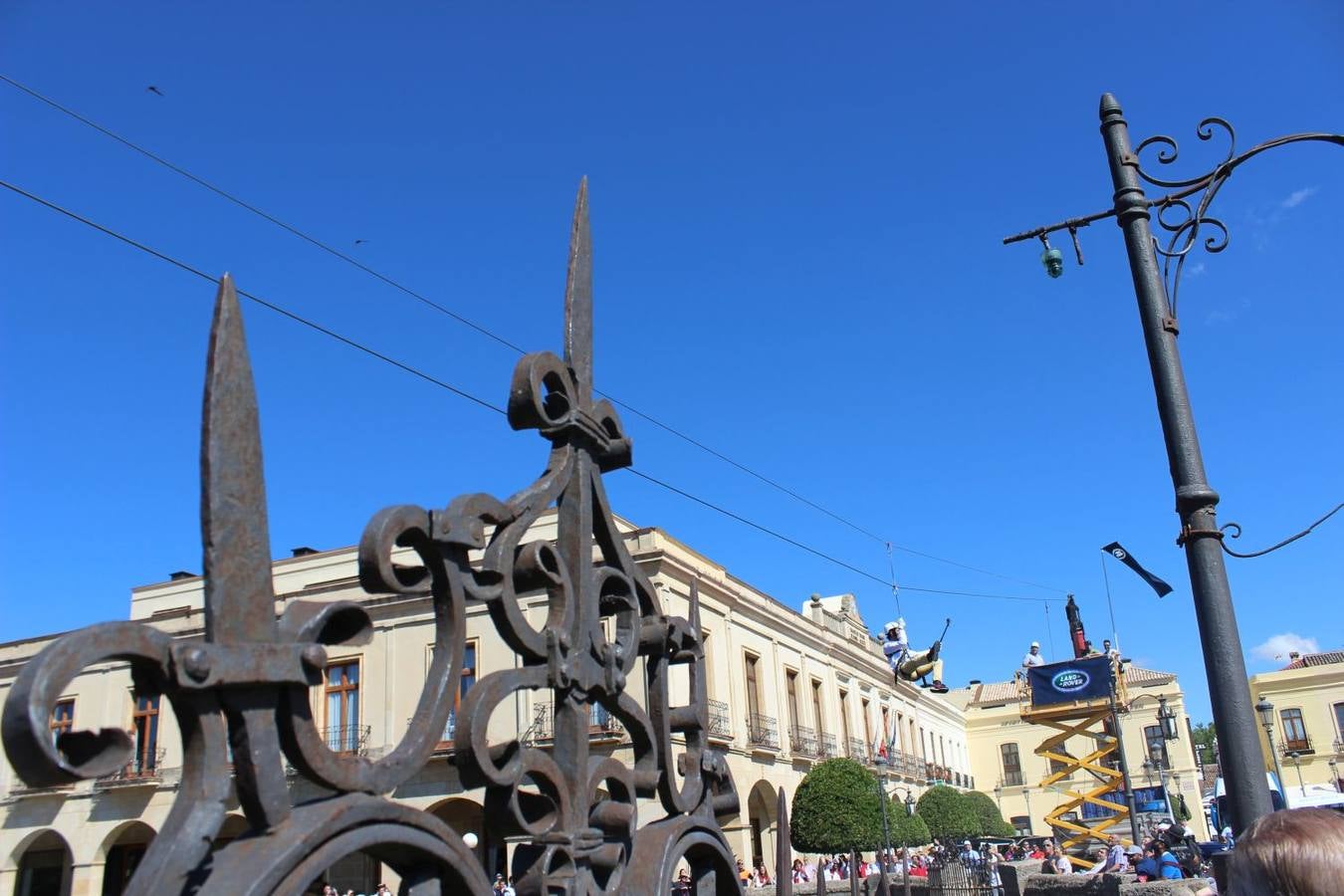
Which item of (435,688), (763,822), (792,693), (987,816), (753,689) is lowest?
(435,688)

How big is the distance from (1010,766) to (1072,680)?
147 ft

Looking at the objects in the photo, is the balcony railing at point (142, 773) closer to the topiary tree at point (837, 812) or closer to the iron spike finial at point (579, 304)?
the topiary tree at point (837, 812)

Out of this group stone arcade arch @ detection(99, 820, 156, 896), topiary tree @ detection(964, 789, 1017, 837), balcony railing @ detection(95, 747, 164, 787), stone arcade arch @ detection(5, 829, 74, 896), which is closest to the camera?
balcony railing @ detection(95, 747, 164, 787)

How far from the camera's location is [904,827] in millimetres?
28156

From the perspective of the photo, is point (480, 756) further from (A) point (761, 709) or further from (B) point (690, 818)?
(A) point (761, 709)

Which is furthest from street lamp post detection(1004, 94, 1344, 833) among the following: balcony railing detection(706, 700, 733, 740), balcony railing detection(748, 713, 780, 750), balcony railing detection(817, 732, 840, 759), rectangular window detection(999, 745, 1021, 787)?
rectangular window detection(999, 745, 1021, 787)

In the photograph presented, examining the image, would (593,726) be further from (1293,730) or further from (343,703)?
(1293,730)

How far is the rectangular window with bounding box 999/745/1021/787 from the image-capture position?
5691 cm

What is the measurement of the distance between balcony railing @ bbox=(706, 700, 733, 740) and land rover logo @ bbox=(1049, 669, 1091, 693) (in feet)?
32.8

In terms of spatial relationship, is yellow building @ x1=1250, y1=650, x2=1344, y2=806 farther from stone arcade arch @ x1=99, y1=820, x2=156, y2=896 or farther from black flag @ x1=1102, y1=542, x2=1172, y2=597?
black flag @ x1=1102, y1=542, x2=1172, y2=597

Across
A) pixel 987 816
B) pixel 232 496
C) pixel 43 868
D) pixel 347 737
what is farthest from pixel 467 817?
pixel 987 816

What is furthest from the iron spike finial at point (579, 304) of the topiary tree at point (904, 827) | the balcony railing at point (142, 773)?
the balcony railing at point (142, 773)

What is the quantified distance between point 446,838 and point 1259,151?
5365 mm

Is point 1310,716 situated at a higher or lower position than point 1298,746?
higher
